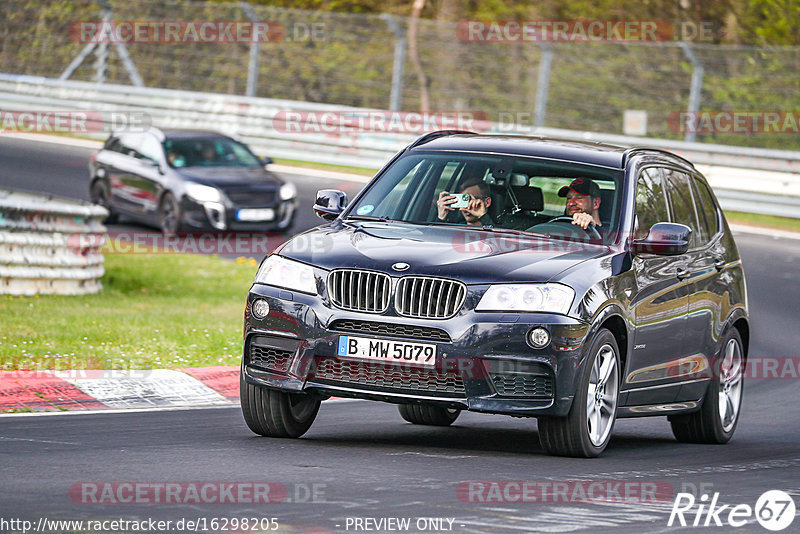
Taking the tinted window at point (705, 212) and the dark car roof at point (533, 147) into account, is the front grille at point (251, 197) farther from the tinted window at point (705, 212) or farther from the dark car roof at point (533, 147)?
the dark car roof at point (533, 147)

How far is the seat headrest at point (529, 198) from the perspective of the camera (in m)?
9.23

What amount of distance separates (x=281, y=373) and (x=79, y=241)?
8119mm

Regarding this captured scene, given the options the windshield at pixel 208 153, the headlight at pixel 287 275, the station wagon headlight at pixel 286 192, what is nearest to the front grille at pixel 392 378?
the headlight at pixel 287 275

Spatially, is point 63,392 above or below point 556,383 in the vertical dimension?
below

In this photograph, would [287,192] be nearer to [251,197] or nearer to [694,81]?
[251,197]

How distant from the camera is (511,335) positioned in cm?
788

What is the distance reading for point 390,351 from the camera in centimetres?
793

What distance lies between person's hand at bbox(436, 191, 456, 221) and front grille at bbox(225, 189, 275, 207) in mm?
12137

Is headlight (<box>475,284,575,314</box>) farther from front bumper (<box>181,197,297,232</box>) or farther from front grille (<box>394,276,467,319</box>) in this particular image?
front bumper (<box>181,197,297,232</box>)

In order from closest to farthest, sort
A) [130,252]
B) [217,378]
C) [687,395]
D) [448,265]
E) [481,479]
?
[481,479] < [448,265] < [687,395] < [217,378] < [130,252]

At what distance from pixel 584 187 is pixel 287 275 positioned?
2076mm

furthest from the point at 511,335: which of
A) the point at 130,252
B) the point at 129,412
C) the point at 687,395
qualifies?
the point at 130,252

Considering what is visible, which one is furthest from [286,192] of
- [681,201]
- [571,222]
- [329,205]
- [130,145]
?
[571,222]

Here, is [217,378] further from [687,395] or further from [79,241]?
[79,241]
